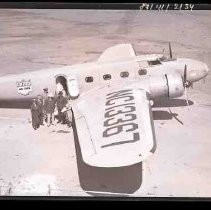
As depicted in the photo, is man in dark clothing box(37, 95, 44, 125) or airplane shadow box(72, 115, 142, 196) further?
man in dark clothing box(37, 95, 44, 125)

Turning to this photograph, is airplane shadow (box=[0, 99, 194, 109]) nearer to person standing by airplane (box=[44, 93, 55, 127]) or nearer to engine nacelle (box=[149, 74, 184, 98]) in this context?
engine nacelle (box=[149, 74, 184, 98])

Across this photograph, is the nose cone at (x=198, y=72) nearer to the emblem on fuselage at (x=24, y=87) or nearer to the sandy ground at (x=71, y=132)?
the sandy ground at (x=71, y=132)

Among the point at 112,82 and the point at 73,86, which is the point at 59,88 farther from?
the point at 112,82

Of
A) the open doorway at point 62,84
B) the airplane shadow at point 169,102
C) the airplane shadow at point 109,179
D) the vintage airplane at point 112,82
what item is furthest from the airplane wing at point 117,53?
the airplane shadow at point 109,179

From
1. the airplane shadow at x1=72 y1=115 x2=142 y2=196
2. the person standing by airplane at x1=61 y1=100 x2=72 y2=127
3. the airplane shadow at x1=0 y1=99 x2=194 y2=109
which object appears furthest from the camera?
the airplane shadow at x1=0 y1=99 x2=194 y2=109

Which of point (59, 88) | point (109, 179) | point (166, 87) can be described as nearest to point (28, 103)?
point (59, 88)

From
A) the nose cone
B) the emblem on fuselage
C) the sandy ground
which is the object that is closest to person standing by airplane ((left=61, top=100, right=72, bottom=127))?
the sandy ground

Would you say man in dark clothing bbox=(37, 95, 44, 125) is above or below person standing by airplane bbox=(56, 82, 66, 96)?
below

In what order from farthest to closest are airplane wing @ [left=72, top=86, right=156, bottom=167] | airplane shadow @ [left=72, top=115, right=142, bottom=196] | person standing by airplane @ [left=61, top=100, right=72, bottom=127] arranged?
person standing by airplane @ [left=61, top=100, right=72, bottom=127], airplane shadow @ [left=72, top=115, right=142, bottom=196], airplane wing @ [left=72, top=86, right=156, bottom=167]

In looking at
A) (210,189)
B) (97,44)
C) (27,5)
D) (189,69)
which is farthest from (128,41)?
(210,189)
